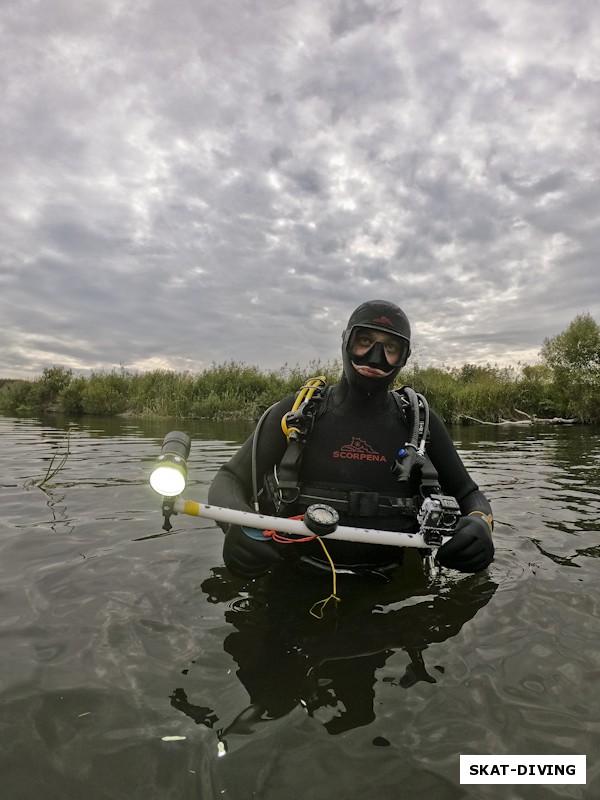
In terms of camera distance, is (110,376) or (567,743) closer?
(567,743)

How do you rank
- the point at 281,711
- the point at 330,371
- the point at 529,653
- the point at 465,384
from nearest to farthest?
the point at 281,711, the point at 529,653, the point at 330,371, the point at 465,384

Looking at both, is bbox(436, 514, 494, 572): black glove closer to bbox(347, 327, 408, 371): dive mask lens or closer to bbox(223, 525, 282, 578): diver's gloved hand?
bbox(223, 525, 282, 578): diver's gloved hand

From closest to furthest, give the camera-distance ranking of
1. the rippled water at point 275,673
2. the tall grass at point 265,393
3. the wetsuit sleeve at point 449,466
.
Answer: the rippled water at point 275,673
the wetsuit sleeve at point 449,466
the tall grass at point 265,393

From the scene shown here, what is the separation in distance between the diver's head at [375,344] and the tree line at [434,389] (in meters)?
20.1

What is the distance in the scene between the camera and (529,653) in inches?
102

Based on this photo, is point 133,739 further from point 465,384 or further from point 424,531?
point 465,384

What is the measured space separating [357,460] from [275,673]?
1.53 m

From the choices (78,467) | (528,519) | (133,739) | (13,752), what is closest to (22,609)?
(13,752)

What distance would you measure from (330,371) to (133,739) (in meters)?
23.0

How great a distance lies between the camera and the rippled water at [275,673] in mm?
1757

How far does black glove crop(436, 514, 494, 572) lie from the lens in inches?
112
